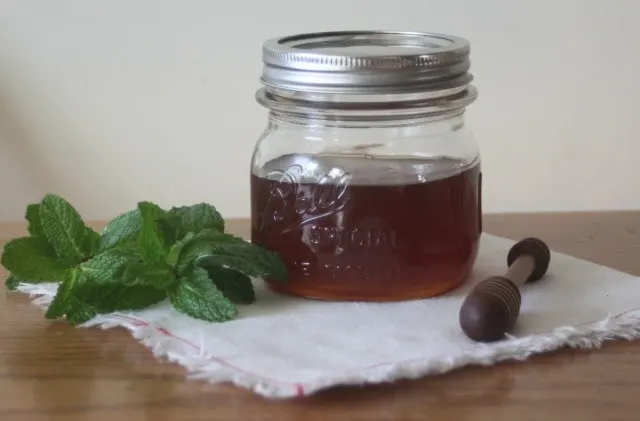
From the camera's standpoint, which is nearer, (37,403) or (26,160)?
(37,403)

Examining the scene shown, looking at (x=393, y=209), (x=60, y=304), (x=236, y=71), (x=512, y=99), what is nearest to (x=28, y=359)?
(x=60, y=304)

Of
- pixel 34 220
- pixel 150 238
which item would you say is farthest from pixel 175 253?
pixel 34 220

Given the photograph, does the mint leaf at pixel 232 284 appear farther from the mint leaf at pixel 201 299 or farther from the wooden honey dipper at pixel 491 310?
the wooden honey dipper at pixel 491 310

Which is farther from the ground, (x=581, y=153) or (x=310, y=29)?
(x=310, y=29)

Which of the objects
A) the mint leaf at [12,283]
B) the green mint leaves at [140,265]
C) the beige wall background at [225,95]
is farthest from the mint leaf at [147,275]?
the beige wall background at [225,95]

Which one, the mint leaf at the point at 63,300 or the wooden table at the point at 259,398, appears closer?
the wooden table at the point at 259,398

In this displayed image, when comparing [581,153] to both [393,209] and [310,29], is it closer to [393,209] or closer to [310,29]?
[310,29]
